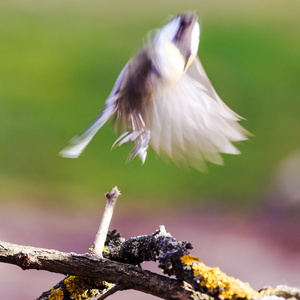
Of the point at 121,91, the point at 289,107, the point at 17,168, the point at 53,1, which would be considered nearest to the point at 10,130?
the point at 17,168

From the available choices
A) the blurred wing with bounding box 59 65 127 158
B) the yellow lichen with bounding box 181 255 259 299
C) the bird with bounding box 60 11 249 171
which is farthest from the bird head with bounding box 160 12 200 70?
the yellow lichen with bounding box 181 255 259 299

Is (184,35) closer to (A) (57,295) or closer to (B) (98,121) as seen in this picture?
(B) (98,121)

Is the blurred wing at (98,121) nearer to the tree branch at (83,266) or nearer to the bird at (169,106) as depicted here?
the bird at (169,106)

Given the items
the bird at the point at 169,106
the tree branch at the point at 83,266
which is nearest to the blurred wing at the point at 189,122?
the bird at the point at 169,106

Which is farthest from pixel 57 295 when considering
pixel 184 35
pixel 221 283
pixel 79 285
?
pixel 184 35

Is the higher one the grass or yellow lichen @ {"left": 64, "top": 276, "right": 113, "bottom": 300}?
the grass

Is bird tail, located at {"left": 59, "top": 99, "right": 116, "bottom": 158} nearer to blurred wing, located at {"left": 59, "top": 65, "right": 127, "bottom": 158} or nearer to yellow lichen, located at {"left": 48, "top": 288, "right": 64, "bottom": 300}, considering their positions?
blurred wing, located at {"left": 59, "top": 65, "right": 127, "bottom": 158}
